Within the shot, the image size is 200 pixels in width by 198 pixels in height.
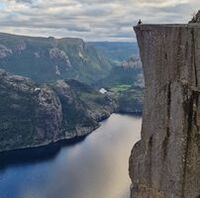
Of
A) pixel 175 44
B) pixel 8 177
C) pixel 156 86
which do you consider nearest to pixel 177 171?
pixel 156 86

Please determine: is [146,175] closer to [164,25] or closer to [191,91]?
[191,91]

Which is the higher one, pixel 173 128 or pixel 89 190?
pixel 173 128

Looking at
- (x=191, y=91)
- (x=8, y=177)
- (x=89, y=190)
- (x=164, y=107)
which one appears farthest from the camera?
(x=8, y=177)

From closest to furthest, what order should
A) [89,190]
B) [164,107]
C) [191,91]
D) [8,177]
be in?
[191,91] → [164,107] → [89,190] → [8,177]

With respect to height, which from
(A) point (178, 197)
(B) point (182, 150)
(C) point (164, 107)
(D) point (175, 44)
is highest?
(D) point (175, 44)

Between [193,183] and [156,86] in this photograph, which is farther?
Answer: [156,86]

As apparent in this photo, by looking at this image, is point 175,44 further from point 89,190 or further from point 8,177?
point 8,177
